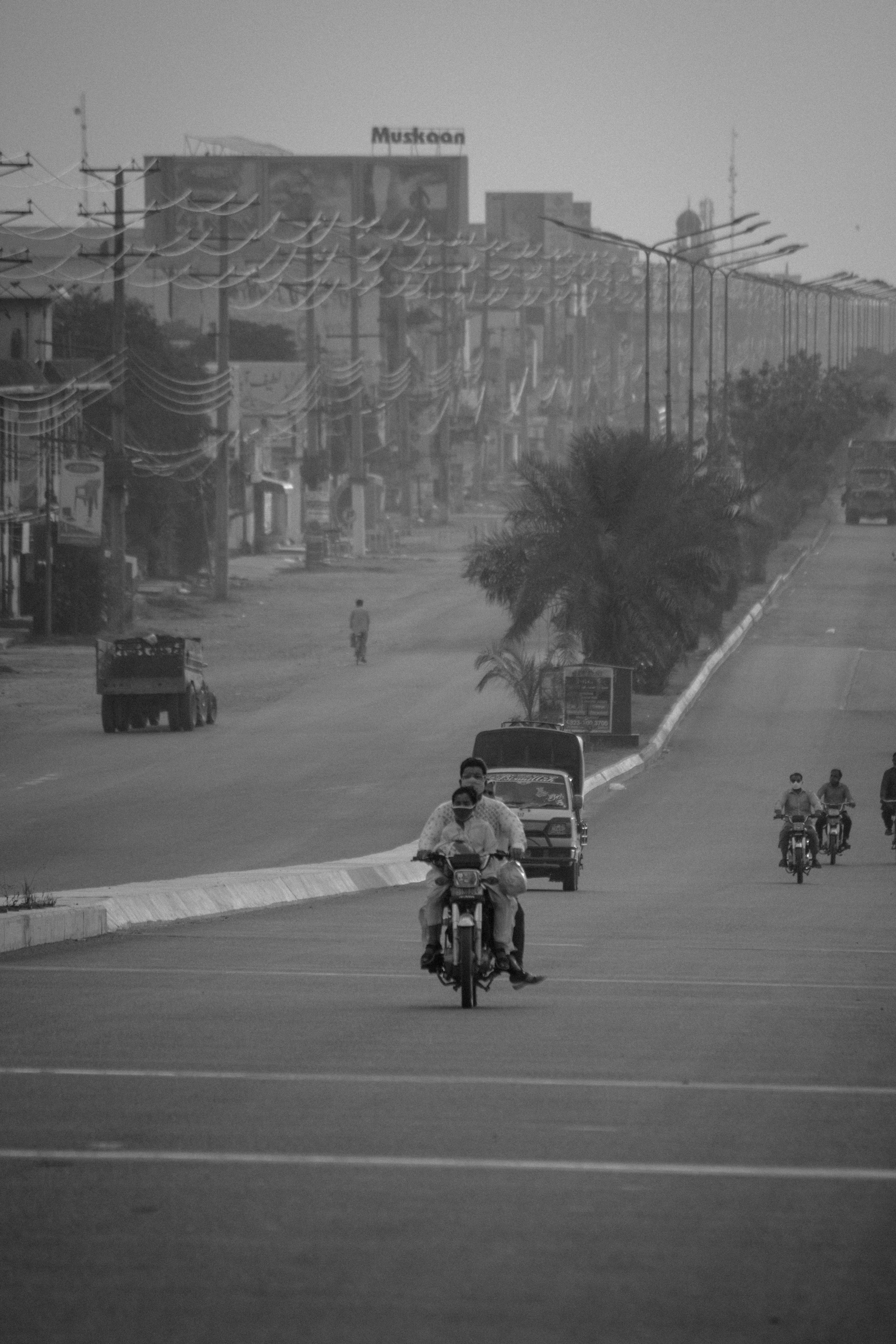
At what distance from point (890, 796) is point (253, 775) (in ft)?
50.0

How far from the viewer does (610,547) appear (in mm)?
49344

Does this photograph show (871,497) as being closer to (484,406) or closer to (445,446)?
(445,446)

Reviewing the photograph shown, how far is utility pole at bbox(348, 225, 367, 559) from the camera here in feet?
342

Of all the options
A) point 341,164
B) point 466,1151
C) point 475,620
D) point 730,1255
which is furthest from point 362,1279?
point 341,164

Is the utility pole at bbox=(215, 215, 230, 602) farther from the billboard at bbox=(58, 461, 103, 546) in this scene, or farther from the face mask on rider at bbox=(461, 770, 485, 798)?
the face mask on rider at bbox=(461, 770, 485, 798)

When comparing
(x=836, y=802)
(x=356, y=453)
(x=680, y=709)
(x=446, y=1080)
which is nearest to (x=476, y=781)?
(x=446, y=1080)

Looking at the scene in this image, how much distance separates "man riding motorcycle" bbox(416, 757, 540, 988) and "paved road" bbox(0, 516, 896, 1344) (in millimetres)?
303

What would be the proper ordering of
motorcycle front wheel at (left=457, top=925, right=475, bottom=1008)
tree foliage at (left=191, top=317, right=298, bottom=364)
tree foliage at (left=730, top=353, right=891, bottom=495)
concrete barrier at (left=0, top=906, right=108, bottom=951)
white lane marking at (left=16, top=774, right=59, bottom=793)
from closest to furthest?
motorcycle front wheel at (left=457, top=925, right=475, bottom=1008)
concrete barrier at (left=0, top=906, right=108, bottom=951)
white lane marking at (left=16, top=774, right=59, bottom=793)
tree foliage at (left=730, top=353, right=891, bottom=495)
tree foliage at (left=191, top=317, right=298, bottom=364)

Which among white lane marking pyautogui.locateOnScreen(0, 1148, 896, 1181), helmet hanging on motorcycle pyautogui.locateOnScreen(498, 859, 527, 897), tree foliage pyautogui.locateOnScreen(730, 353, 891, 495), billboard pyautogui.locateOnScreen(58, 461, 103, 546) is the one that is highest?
tree foliage pyautogui.locateOnScreen(730, 353, 891, 495)

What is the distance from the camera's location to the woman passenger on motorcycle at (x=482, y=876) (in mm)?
13133

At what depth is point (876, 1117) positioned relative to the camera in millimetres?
8844

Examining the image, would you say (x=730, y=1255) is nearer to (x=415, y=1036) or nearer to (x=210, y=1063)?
(x=210, y=1063)

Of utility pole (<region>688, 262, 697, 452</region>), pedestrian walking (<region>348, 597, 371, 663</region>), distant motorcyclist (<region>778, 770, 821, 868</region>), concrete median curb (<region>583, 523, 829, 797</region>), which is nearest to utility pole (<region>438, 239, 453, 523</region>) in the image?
utility pole (<region>688, 262, 697, 452</region>)

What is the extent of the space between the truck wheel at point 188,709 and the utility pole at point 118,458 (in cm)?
1040
